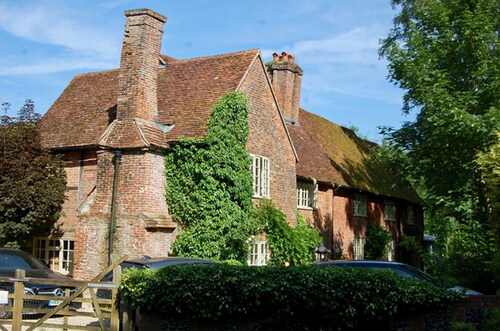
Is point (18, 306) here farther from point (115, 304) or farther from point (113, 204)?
point (113, 204)

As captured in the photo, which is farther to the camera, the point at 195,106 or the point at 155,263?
the point at 195,106

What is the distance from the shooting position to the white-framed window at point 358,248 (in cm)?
2847

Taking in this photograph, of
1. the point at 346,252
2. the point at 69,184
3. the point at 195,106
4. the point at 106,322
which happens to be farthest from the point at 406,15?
the point at 106,322

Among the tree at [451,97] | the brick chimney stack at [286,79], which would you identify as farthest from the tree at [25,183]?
the tree at [451,97]

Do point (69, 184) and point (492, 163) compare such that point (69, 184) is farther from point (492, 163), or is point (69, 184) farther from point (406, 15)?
point (406, 15)

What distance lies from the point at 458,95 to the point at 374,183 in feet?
33.8

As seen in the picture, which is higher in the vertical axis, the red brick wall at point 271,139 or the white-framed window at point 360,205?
the red brick wall at point 271,139

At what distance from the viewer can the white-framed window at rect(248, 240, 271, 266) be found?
20547 millimetres

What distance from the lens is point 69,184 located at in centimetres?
2066

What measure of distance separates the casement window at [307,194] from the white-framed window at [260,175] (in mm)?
3754

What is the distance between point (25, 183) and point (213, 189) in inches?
247

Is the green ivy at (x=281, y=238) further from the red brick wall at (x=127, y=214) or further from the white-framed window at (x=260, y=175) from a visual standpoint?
the red brick wall at (x=127, y=214)

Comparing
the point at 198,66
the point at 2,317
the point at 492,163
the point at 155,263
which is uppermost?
the point at 198,66

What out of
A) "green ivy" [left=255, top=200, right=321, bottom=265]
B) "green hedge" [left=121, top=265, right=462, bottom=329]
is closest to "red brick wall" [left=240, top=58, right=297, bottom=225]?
"green ivy" [left=255, top=200, right=321, bottom=265]
